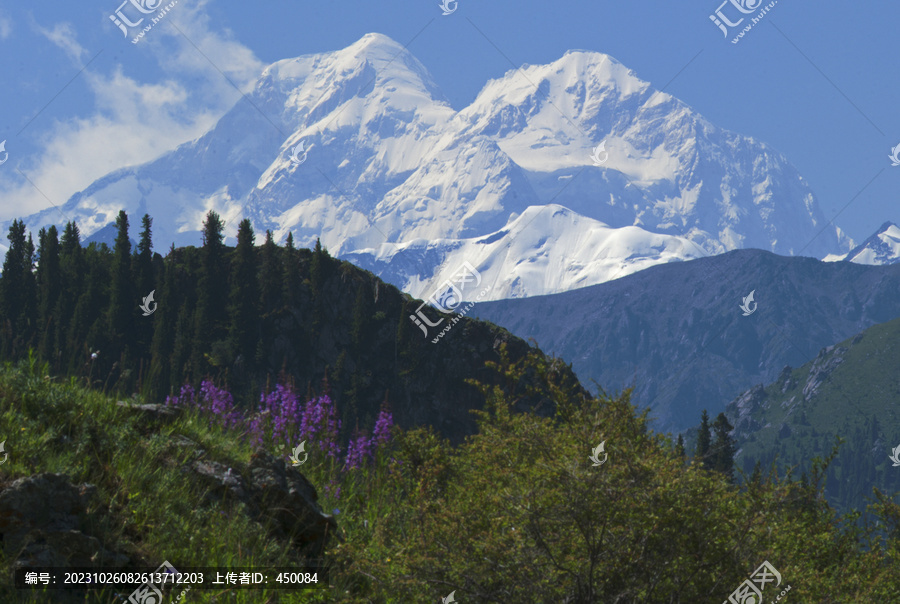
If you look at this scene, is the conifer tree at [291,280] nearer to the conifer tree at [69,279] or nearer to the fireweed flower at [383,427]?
the conifer tree at [69,279]

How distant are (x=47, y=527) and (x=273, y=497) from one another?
6.90 ft

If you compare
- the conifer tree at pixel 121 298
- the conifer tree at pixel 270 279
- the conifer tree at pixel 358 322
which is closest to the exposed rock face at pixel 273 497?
the conifer tree at pixel 121 298

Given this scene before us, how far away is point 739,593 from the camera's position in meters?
5.70

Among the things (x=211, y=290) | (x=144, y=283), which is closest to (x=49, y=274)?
(x=144, y=283)

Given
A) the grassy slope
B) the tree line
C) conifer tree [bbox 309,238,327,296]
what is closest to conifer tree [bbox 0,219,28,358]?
the tree line

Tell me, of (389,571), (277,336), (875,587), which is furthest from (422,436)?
(277,336)

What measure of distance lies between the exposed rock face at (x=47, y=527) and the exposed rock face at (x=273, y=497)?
53.8 inches

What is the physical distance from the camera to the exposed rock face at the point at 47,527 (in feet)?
18.2

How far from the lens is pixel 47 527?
18.7 ft

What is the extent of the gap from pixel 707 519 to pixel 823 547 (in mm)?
3736

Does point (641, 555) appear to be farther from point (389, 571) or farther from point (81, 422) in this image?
point (81, 422)

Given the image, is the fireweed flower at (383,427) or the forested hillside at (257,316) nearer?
the fireweed flower at (383,427)

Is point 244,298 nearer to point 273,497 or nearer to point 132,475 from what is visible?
point 273,497

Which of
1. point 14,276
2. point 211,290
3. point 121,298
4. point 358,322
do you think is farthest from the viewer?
point 358,322
